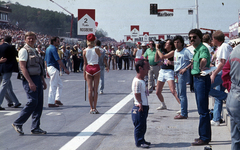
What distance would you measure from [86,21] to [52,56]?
246 cm

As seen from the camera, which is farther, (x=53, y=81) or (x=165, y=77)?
(x=53, y=81)

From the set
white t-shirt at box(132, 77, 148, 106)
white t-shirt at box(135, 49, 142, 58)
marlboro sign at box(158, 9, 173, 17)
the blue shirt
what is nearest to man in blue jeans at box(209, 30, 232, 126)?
white t-shirt at box(132, 77, 148, 106)

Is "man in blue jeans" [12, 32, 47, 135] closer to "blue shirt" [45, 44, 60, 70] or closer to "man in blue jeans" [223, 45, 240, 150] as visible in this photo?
"blue shirt" [45, 44, 60, 70]

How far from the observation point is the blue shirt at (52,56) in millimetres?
10445

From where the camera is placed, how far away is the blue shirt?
1045cm

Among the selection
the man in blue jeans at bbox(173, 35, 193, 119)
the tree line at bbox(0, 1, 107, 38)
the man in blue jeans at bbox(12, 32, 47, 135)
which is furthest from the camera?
the tree line at bbox(0, 1, 107, 38)

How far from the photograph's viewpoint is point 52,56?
1060cm

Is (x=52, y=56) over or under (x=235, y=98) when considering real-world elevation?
over

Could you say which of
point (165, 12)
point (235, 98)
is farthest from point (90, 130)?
point (165, 12)

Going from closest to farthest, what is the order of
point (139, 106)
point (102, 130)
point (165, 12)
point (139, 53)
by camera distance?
point (139, 106)
point (102, 130)
point (139, 53)
point (165, 12)

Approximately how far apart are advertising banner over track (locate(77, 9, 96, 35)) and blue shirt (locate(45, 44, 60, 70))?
2.10m

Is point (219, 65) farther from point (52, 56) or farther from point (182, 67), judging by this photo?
point (52, 56)

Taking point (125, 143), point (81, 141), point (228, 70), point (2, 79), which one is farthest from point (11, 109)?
point (228, 70)

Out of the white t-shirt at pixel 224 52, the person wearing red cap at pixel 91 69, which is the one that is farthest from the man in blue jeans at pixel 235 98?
the person wearing red cap at pixel 91 69
